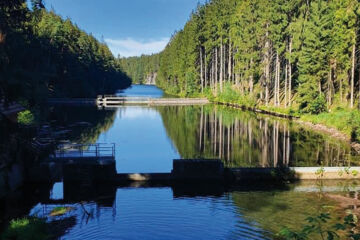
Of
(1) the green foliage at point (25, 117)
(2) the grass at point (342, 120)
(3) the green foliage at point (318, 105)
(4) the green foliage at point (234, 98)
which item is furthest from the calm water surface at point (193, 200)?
(4) the green foliage at point (234, 98)

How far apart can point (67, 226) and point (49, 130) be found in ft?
73.6

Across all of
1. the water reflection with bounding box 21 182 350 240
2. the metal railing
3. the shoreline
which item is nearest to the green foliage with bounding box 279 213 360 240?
the water reflection with bounding box 21 182 350 240

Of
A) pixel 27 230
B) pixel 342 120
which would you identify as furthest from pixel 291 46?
pixel 27 230

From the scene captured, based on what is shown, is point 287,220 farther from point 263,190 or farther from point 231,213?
point 263,190

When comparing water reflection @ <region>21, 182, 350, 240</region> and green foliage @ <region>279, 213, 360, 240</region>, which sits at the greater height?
green foliage @ <region>279, 213, 360, 240</region>

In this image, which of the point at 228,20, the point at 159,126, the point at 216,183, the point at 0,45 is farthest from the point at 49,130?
the point at 228,20

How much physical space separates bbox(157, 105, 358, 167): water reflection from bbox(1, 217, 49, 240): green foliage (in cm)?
1289

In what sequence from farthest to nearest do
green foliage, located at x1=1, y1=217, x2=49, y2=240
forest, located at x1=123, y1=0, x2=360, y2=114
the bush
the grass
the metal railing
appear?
the bush
forest, located at x1=123, y1=0, x2=360, y2=114
the grass
the metal railing
green foliage, located at x1=1, y1=217, x2=49, y2=240

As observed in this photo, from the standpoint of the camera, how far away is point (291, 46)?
51750mm

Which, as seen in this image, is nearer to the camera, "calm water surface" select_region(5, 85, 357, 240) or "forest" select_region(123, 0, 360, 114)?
"calm water surface" select_region(5, 85, 357, 240)

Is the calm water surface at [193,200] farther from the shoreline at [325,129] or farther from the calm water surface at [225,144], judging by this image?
the shoreline at [325,129]

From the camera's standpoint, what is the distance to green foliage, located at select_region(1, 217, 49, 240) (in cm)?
1160

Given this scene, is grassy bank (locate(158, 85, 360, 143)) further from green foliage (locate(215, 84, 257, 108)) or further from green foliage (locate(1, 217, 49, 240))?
green foliage (locate(1, 217, 49, 240))

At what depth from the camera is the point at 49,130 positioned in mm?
34156
